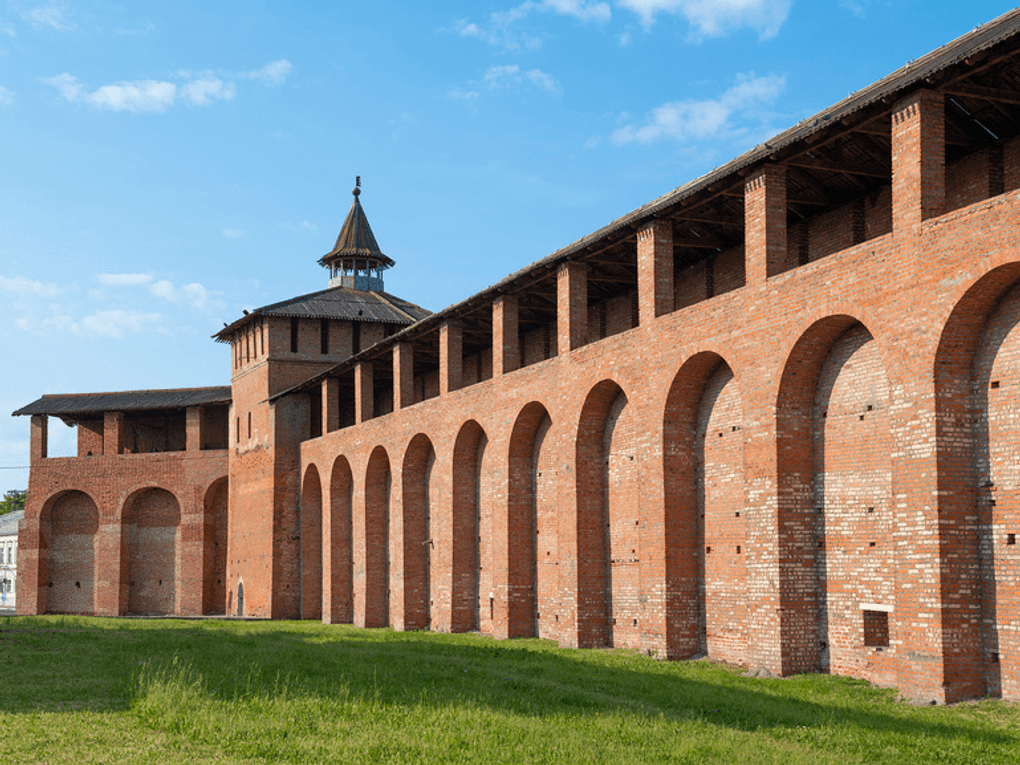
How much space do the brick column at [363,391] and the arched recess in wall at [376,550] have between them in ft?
5.31

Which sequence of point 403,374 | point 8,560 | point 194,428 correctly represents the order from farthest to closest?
point 8,560 → point 194,428 → point 403,374

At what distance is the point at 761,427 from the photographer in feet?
47.3

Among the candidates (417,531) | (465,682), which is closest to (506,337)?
(417,531)

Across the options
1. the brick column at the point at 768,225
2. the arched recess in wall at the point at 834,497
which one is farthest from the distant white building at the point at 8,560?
the arched recess in wall at the point at 834,497

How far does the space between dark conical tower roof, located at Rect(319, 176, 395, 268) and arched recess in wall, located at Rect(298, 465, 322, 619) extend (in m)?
11.4

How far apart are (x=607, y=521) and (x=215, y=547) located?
78.0ft

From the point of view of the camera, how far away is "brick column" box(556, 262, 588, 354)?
19.4 metres

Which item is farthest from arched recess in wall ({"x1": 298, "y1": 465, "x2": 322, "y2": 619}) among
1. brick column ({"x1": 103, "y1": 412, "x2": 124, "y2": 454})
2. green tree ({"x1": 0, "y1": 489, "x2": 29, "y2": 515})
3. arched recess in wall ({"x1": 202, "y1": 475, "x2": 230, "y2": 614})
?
green tree ({"x1": 0, "y1": 489, "x2": 29, "y2": 515})

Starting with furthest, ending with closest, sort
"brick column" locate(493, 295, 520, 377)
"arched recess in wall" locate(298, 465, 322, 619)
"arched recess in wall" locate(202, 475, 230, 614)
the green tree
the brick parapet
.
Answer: the green tree
"arched recess in wall" locate(202, 475, 230, 614)
"arched recess in wall" locate(298, 465, 322, 619)
"brick column" locate(493, 295, 520, 377)
the brick parapet

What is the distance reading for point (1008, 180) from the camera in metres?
13.8

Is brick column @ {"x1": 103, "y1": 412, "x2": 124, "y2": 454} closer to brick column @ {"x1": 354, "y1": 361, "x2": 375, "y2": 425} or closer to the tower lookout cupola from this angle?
the tower lookout cupola

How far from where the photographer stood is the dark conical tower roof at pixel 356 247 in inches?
1614

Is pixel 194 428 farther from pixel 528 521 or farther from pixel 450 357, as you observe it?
pixel 528 521

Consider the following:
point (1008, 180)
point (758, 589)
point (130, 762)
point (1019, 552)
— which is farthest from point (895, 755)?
point (1008, 180)
